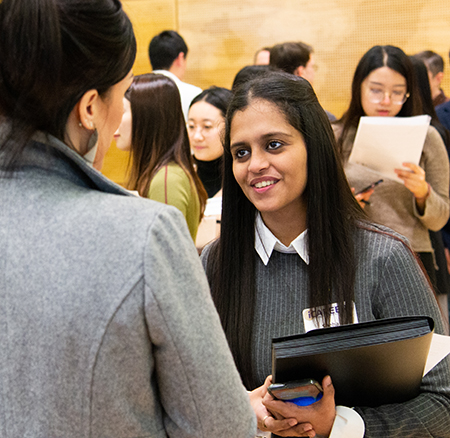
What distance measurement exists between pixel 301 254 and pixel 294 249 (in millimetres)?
25

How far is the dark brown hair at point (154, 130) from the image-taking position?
2.59m

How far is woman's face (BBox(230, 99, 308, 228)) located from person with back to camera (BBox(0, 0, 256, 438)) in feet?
2.19

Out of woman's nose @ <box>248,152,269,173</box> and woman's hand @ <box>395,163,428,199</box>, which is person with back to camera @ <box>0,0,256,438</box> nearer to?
woman's nose @ <box>248,152,269,173</box>

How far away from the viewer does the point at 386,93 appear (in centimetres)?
282

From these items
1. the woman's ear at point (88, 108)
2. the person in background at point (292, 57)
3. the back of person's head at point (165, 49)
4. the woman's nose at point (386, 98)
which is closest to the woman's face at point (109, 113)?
the woman's ear at point (88, 108)

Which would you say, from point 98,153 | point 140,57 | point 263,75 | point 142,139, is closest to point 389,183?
point 142,139

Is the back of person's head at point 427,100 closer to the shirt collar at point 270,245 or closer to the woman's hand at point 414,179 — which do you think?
the woman's hand at point 414,179

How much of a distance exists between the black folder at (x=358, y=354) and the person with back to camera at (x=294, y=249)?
143 millimetres

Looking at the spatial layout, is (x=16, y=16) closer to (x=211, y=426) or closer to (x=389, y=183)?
(x=211, y=426)

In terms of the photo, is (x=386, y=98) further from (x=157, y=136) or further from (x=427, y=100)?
(x=157, y=136)

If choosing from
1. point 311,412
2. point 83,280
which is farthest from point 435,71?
point 83,280

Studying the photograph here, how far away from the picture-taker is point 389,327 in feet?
3.45

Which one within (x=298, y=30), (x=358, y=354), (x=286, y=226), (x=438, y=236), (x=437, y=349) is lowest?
(x=438, y=236)

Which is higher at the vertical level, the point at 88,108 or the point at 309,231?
the point at 88,108
